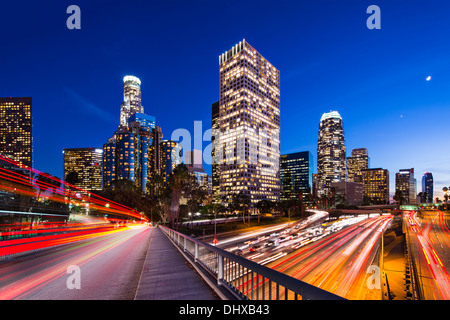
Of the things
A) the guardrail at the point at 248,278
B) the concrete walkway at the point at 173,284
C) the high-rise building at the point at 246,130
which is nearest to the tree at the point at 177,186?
the guardrail at the point at 248,278

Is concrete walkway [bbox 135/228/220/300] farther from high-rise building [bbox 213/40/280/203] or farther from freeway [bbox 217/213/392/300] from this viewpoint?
high-rise building [bbox 213/40/280/203]

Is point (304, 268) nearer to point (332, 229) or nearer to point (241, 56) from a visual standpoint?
point (332, 229)

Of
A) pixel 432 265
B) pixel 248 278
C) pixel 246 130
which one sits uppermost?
pixel 246 130

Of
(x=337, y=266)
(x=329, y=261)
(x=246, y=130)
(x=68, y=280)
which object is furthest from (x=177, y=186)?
(x=246, y=130)

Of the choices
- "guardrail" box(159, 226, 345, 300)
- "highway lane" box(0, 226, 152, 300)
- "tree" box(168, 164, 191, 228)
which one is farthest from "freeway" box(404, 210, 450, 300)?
"tree" box(168, 164, 191, 228)

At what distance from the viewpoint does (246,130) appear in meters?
158

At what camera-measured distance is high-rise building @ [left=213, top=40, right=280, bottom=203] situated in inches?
6102

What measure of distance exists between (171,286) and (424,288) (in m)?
33.5

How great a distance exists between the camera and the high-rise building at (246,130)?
509 ft

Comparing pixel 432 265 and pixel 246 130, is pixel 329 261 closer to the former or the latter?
pixel 432 265

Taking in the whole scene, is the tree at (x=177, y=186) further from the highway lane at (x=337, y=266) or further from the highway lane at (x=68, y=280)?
the highway lane at (x=68, y=280)

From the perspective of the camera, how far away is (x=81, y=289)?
6.72 metres

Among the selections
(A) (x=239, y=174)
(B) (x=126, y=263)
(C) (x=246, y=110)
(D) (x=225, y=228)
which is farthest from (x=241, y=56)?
(B) (x=126, y=263)

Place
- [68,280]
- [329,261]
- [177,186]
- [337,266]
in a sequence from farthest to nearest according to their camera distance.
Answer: [177,186] < [329,261] < [337,266] < [68,280]
